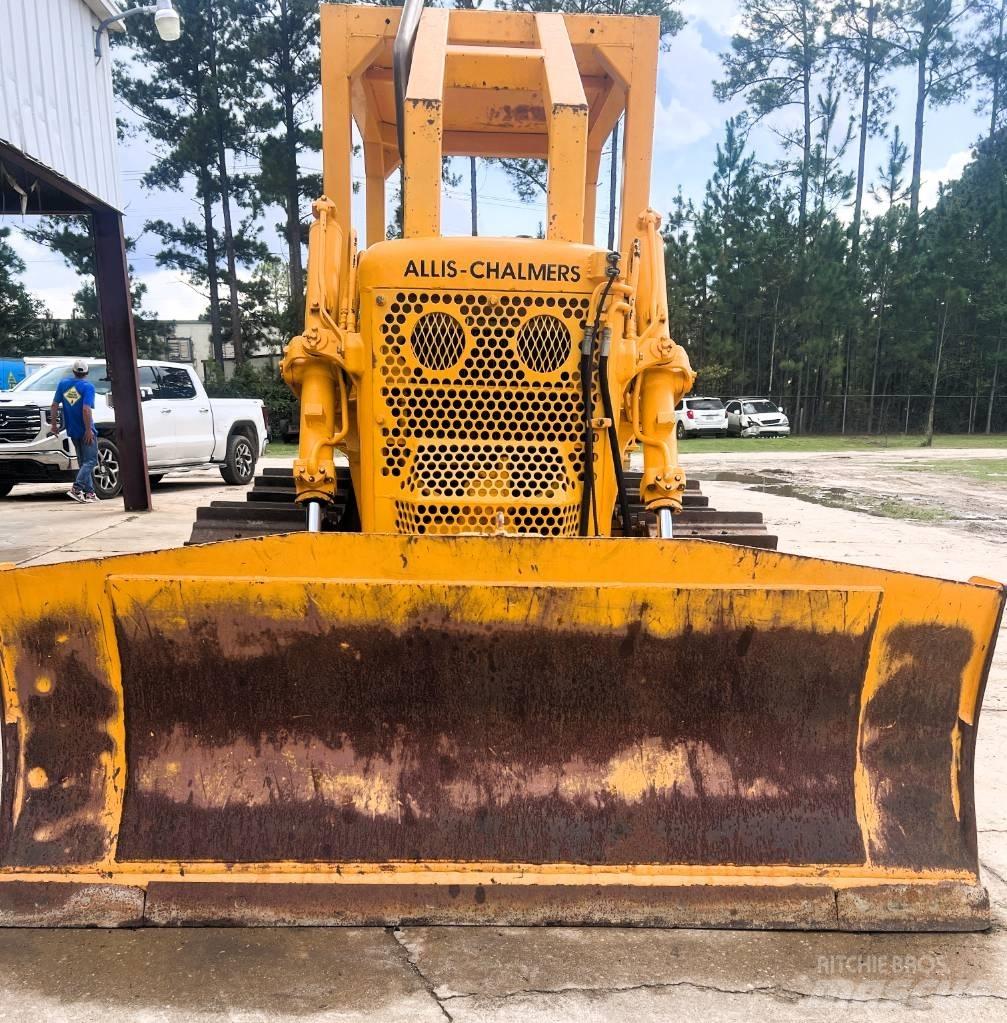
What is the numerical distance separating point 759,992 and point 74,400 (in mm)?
10725

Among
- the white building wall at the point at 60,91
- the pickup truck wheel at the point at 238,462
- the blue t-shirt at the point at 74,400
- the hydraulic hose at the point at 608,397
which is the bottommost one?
the pickup truck wheel at the point at 238,462

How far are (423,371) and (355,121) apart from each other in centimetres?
185

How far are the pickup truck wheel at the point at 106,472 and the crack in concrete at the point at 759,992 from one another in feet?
36.2

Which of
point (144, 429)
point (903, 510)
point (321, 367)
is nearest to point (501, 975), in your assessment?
point (321, 367)

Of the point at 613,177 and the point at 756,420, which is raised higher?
the point at 613,177

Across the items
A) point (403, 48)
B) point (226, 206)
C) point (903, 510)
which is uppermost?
point (226, 206)

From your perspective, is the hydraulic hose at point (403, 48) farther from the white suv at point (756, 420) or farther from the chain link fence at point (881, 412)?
the chain link fence at point (881, 412)

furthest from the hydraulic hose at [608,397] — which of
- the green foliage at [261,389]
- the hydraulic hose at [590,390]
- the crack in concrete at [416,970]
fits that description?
the green foliage at [261,389]

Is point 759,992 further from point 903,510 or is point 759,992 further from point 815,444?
point 815,444

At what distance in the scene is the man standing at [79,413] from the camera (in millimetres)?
10812

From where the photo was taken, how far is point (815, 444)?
29688mm

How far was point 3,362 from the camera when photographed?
24031 millimetres

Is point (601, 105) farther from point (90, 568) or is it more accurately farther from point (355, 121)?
point (90, 568)

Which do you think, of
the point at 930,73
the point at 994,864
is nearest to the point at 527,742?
the point at 994,864
